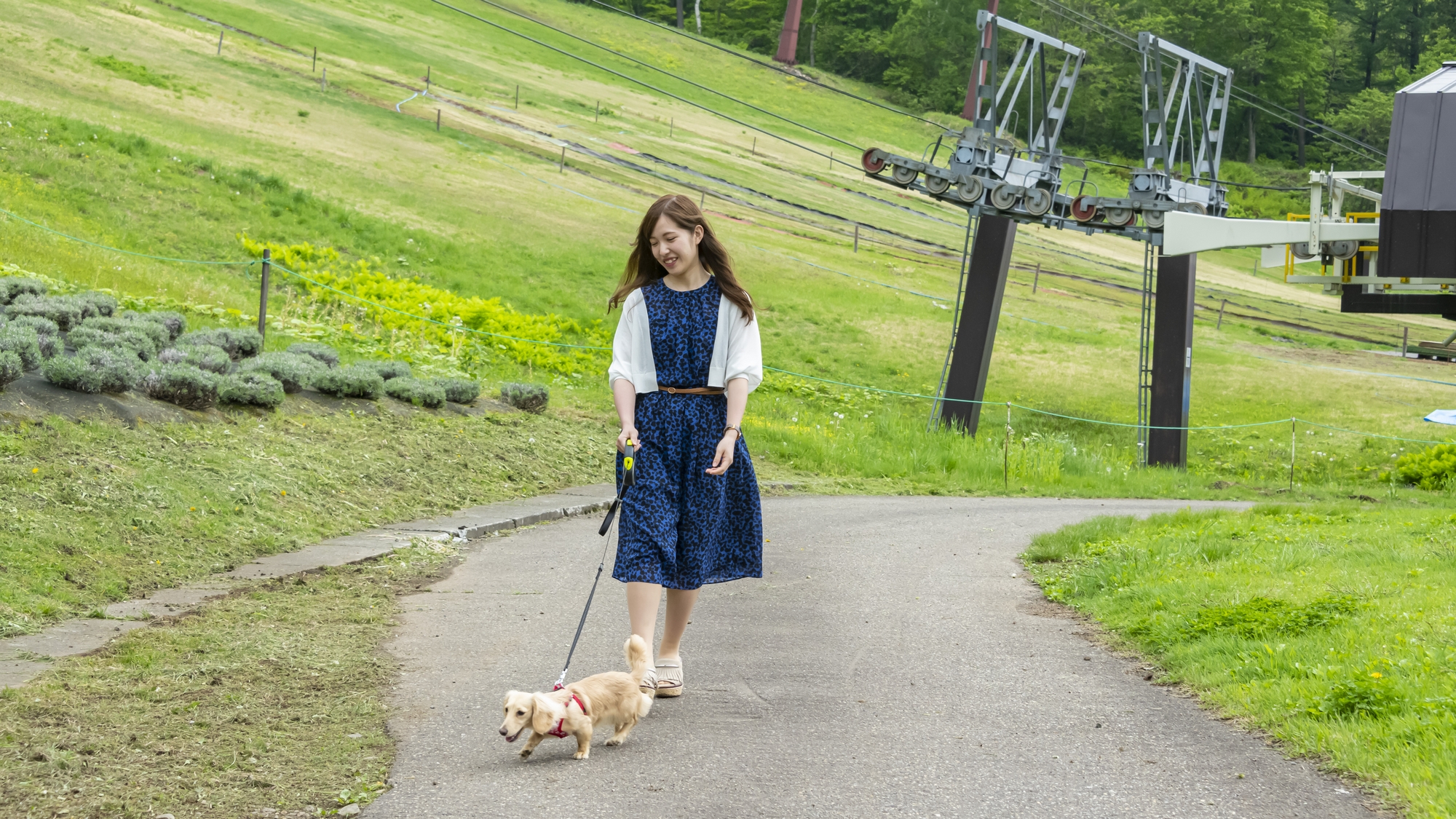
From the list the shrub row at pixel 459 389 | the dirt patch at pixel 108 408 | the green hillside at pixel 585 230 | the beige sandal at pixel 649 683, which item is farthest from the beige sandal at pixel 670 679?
the green hillside at pixel 585 230

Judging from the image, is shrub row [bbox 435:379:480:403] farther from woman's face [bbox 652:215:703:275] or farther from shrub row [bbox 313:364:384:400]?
woman's face [bbox 652:215:703:275]

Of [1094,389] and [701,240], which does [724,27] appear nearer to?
[1094,389]

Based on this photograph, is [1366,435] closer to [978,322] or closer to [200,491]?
[978,322]

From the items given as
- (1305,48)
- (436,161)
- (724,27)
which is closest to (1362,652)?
(436,161)

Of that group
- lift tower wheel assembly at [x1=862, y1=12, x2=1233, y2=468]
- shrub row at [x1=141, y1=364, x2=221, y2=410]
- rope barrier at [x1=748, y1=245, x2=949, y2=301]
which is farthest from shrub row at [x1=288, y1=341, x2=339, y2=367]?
rope barrier at [x1=748, y1=245, x2=949, y2=301]

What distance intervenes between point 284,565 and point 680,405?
3852 millimetres

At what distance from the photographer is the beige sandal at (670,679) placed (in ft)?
18.2

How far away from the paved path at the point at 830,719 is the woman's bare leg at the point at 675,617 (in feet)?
0.77

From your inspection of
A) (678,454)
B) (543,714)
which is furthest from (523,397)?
(543,714)

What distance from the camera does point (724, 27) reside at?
9138 centimetres

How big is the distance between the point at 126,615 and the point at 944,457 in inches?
545

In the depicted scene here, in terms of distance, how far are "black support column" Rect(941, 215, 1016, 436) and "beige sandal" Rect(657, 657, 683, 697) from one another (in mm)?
16538

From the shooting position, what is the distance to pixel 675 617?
18.3 feet

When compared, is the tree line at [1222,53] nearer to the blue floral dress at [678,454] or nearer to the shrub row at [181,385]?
the shrub row at [181,385]
